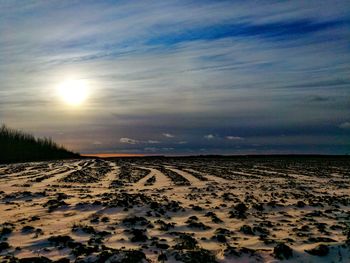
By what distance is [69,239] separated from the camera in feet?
17.3

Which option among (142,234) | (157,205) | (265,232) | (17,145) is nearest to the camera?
(142,234)

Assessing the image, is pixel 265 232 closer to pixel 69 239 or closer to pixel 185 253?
pixel 185 253

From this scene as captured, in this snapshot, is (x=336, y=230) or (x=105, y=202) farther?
(x=105, y=202)

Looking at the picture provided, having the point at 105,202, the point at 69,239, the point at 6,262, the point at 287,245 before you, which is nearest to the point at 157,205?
the point at 105,202

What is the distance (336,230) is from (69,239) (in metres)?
3.87

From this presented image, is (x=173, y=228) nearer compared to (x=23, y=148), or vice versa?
(x=173, y=228)

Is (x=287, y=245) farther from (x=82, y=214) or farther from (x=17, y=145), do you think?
(x=17, y=145)

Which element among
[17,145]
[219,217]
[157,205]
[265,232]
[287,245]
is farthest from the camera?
[17,145]

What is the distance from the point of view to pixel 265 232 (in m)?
5.97

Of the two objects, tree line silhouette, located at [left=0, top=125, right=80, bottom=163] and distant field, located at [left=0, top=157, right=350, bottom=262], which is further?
tree line silhouette, located at [left=0, top=125, right=80, bottom=163]

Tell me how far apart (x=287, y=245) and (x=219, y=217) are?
205 cm

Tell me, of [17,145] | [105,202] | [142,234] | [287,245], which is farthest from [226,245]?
[17,145]

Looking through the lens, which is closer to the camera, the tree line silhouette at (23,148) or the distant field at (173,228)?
the distant field at (173,228)

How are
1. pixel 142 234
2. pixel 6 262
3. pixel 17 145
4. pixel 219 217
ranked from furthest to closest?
pixel 17 145
pixel 219 217
pixel 142 234
pixel 6 262
